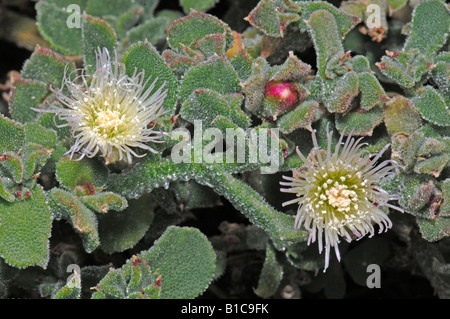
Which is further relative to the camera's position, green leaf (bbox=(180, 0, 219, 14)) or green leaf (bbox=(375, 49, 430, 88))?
green leaf (bbox=(180, 0, 219, 14))

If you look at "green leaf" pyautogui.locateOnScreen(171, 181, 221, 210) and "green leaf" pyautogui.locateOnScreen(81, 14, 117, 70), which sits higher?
"green leaf" pyautogui.locateOnScreen(81, 14, 117, 70)

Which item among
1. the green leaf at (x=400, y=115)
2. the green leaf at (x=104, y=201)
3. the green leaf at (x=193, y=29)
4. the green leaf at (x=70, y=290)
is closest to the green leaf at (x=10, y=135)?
the green leaf at (x=104, y=201)

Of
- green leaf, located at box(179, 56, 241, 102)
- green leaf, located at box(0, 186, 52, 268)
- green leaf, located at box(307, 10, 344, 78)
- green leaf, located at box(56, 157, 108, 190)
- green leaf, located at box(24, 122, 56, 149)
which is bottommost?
green leaf, located at box(0, 186, 52, 268)

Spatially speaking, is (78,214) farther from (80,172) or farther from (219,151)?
(219,151)

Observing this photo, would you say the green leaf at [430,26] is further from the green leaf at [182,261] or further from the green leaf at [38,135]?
the green leaf at [38,135]

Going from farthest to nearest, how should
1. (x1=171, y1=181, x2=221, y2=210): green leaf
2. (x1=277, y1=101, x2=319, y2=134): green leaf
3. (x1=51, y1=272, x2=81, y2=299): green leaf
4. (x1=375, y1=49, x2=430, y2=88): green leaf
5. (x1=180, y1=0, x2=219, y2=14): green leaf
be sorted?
(x1=180, y1=0, x2=219, y2=14): green leaf → (x1=171, y1=181, x2=221, y2=210): green leaf → (x1=375, y1=49, x2=430, y2=88): green leaf → (x1=277, y1=101, x2=319, y2=134): green leaf → (x1=51, y1=272, x2=81, y2=299): green leaf

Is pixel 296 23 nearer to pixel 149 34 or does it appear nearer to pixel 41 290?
pixel 149 34

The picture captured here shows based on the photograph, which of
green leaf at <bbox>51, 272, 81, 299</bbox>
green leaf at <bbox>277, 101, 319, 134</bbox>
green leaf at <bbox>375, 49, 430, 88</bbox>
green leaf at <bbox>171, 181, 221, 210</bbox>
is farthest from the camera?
green leaf at <bbox>171, 181, 221, 210</bbox>

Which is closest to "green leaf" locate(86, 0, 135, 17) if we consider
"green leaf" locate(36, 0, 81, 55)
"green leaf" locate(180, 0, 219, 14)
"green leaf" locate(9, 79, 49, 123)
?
"green leaf" locate(36, 0, 81, 55)

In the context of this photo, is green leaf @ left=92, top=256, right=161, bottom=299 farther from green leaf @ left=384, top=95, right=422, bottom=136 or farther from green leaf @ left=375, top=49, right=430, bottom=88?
green leaf @ left=375, top=49, right=430, bottom=88
